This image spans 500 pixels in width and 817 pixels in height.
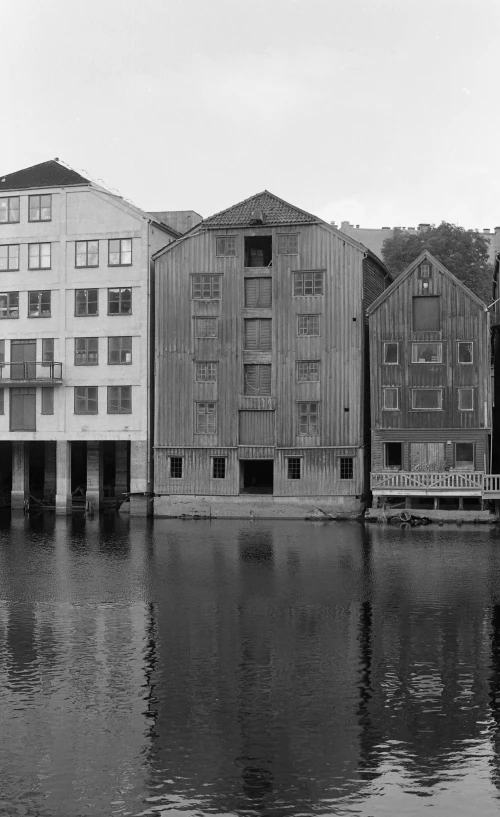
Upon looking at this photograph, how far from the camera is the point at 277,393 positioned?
71.2m

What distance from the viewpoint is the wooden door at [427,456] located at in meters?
68.6

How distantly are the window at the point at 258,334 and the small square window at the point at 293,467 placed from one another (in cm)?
765

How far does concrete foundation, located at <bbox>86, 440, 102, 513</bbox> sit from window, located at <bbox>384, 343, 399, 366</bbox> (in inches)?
885

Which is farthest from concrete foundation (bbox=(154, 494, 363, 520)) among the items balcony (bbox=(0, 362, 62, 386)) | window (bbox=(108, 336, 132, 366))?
balcony (bbox=(0, 362, 62, 386))

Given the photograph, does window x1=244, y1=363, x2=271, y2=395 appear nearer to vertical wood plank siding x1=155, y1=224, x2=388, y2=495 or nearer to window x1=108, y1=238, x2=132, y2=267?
vertical wood plank siding x1=155, y1=224, x2=388, y2=495

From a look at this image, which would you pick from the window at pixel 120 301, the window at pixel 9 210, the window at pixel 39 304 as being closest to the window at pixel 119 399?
the window at pixel 120 301

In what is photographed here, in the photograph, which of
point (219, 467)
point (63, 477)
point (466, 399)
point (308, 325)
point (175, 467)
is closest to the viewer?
point (466, 399)

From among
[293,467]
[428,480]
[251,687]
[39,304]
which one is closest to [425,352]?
[428,480]

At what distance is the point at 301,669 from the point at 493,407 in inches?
2013

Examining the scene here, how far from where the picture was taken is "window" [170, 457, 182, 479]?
239 feet

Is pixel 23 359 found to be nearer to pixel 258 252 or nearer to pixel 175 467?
pixel 175 467

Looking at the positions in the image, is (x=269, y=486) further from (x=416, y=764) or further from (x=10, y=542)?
(x=416, y=764)

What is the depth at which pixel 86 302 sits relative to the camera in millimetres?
74312

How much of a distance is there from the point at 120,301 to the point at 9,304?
8559 millimetres
